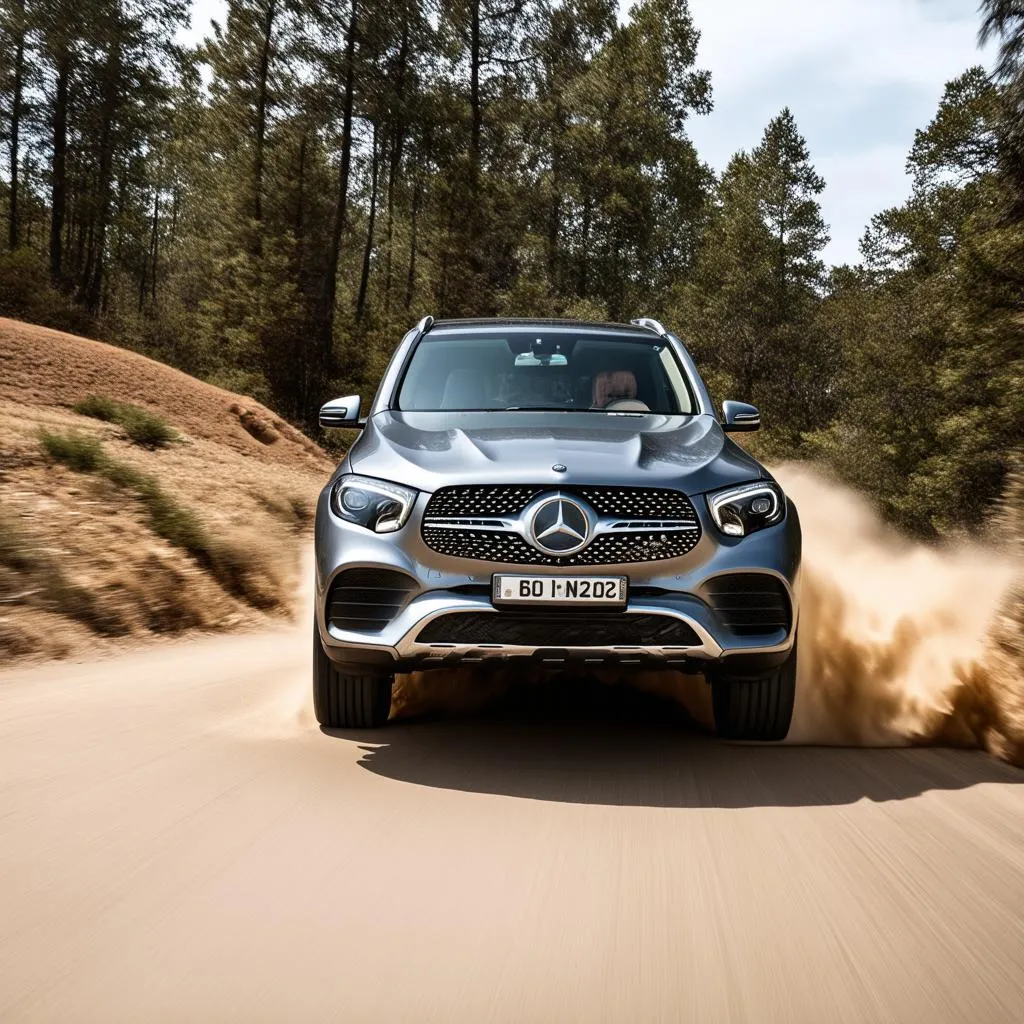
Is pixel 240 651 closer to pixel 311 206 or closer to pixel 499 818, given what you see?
pixel 499 818

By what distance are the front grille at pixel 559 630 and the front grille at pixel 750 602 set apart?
16cm

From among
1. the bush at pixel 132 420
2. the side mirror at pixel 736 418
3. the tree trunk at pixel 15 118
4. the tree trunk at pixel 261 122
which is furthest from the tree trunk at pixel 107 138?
the side mirror at pixel 736 418

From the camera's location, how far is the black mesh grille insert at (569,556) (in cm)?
454

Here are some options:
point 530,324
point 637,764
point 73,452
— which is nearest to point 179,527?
point 73,452

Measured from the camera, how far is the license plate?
450 cm

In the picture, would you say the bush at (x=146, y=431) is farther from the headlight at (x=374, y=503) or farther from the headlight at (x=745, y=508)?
the headlight at (x=745, y=508)

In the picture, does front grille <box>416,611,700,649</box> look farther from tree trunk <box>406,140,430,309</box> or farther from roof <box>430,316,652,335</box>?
tree trunk <box>406,140,430,309</box>

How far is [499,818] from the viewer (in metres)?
3.97

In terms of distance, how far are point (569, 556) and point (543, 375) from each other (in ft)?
6.05

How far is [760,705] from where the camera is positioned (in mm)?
5020

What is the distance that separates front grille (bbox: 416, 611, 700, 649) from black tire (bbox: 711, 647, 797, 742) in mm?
534

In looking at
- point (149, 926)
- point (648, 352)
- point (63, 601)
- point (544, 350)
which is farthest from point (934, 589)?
point (63, 601)

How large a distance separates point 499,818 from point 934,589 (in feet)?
10.9

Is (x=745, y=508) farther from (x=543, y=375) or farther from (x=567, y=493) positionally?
→ (x=543, y=375)
